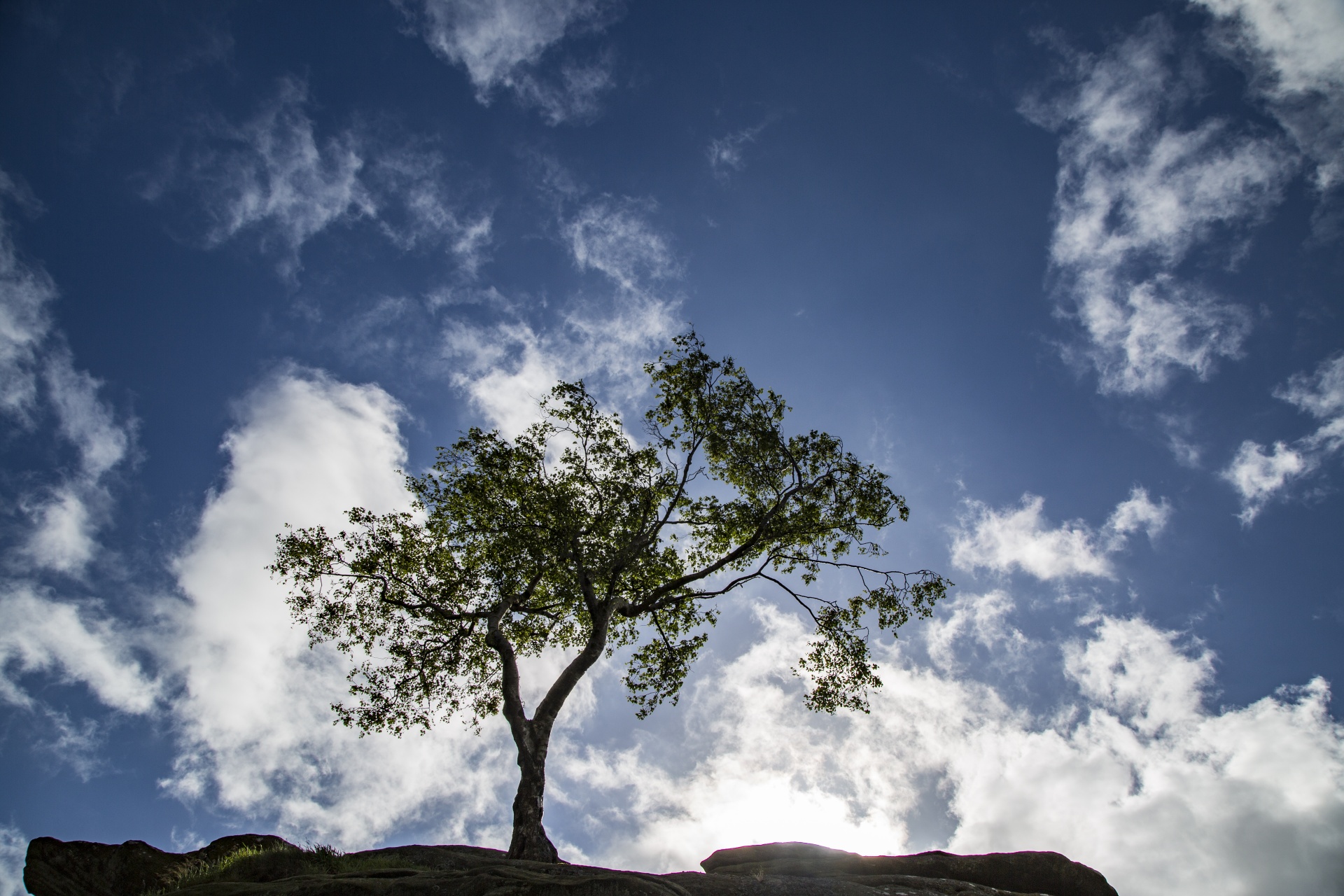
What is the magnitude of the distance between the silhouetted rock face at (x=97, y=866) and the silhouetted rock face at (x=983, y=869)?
1673 cm

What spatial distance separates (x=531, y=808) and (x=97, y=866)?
1272cm

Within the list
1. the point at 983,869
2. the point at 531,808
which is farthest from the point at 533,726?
the point at 983,869

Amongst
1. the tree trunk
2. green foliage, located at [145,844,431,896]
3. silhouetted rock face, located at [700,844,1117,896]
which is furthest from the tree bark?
silhouetted rock face, located at [700,844,1117,896]

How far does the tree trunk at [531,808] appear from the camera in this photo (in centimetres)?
1755

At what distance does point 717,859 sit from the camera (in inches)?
910

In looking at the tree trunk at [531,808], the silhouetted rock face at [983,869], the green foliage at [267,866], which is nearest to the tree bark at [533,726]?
the tree trunk at [531,808]

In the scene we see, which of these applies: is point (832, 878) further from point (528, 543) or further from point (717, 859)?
point (528, 543)

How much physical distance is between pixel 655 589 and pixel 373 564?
36.3 ft

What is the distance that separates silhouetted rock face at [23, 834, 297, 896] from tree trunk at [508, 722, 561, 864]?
7073mm

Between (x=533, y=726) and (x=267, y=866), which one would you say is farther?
(x=533, y=726)

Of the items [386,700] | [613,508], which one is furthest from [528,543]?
[386,700]

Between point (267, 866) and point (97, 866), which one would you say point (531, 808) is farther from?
point (97, 866)

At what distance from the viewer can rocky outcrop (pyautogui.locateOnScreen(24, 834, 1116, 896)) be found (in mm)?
12688

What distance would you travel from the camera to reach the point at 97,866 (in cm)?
1748
